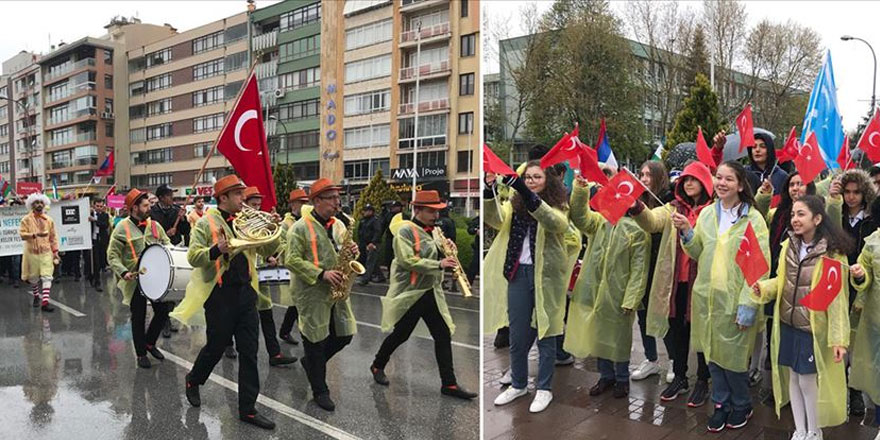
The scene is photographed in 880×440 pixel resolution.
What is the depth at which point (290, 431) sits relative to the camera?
4480 mm

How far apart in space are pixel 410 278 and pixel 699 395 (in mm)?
2086

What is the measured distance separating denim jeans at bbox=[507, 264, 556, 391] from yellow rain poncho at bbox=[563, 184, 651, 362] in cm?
48

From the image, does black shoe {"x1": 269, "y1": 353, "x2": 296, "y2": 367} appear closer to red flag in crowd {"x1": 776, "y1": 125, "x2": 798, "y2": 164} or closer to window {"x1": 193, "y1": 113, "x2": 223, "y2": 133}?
red flag in crowd {"x1": 776, "y1": 125, "x2": 798, "y2": 164}

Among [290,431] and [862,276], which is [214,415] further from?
[862,276]

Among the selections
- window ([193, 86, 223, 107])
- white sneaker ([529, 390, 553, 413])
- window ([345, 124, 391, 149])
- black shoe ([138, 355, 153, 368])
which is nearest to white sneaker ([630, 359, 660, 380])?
white sneaker ([529, 390, 553, 413])

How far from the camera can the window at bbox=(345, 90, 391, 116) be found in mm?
30589

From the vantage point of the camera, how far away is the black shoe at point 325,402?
4855 millimetres

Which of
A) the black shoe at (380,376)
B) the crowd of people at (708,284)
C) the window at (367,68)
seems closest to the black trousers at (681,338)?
the crowd of people at (708,284)

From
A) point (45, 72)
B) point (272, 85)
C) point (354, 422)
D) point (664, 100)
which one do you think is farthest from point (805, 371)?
point (272, 85)

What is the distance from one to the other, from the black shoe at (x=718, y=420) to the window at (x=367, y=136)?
24.5m

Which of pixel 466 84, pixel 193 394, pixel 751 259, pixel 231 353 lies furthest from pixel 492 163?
pixel 466 84

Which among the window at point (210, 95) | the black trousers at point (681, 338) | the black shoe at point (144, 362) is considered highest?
the window at point (210, 95)

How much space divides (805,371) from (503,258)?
176 cm

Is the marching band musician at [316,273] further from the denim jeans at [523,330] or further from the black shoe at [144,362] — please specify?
the black shoe at [144,362]
